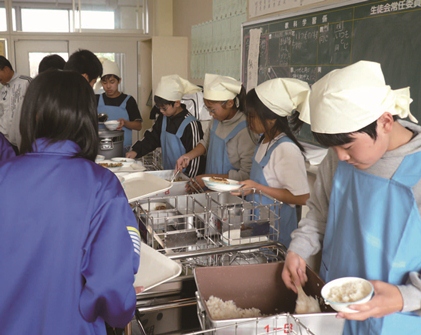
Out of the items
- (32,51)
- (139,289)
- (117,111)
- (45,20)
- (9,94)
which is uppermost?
(45,20)

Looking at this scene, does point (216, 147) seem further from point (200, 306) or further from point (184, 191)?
point (200, 306)

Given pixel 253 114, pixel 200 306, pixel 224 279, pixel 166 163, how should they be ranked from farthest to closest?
pixel 166 163 → pixel 253 114 → pixel 224 279 → pixel 200 306

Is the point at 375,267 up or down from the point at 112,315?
up

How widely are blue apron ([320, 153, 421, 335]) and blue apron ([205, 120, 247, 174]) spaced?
3.65 feet

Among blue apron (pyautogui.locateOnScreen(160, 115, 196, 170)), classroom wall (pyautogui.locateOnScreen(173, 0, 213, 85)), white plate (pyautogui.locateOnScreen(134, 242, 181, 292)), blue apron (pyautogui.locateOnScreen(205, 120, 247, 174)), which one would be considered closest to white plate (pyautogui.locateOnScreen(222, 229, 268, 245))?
white plate (pyautogui.locateOnScreen(134, 242, 181, 292))

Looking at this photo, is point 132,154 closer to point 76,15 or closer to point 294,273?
point 294,273

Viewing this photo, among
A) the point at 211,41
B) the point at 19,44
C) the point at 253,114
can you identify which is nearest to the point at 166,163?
the point at 253,114

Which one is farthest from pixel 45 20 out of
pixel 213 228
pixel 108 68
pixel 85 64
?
pixel 213 228

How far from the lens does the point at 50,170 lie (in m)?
0.96

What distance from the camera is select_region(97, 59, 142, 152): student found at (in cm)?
362

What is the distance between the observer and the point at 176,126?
8.80 ft

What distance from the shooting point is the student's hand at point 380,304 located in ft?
2.73

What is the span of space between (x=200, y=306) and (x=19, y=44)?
5152 mm

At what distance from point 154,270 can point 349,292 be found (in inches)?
19.4
